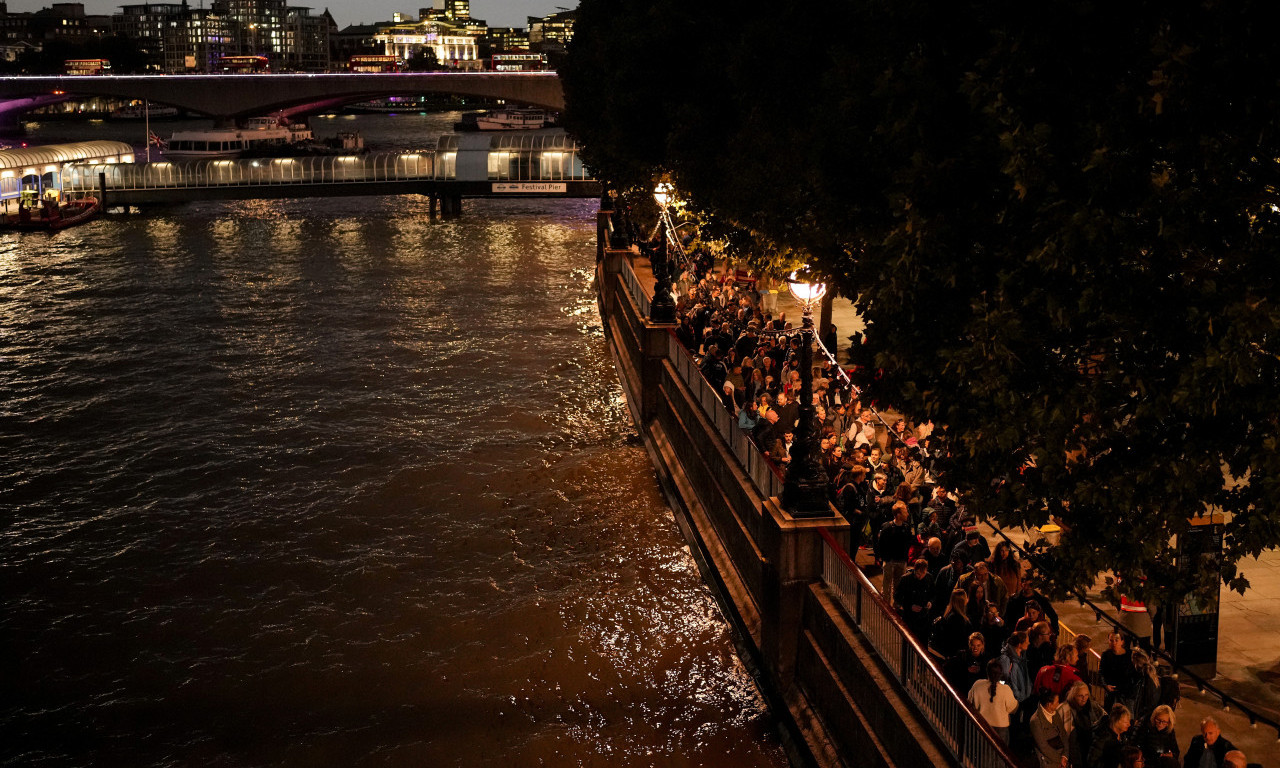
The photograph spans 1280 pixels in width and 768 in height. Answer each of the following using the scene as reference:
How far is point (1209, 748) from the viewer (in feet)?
26.3

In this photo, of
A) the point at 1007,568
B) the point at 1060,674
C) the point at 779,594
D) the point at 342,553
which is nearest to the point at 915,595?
the point at 1007,568

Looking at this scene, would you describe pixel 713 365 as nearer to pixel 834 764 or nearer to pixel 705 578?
pixel 705 578

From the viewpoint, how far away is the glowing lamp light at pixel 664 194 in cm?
2515

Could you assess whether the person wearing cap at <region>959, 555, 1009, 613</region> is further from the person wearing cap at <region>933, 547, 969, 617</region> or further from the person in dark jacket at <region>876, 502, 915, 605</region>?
the person in dark jacket at <region>876, 502, 915, 605</region>

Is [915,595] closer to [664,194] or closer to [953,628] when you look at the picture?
[953,628]

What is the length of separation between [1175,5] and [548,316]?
28.6 m

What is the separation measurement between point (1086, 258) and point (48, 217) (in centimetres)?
5547

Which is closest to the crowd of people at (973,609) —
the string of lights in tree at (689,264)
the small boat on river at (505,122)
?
the string of lights in tree at (689,264)

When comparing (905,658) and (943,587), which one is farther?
(943,587)

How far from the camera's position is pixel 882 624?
9844 mm

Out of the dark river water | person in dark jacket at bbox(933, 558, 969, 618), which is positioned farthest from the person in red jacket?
the dark river water

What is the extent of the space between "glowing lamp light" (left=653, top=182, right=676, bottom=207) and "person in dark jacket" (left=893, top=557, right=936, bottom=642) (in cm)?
1524

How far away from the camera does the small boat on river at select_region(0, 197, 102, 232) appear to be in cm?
5378

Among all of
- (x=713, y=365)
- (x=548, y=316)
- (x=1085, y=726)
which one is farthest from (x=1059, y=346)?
(x=548, y=316)
